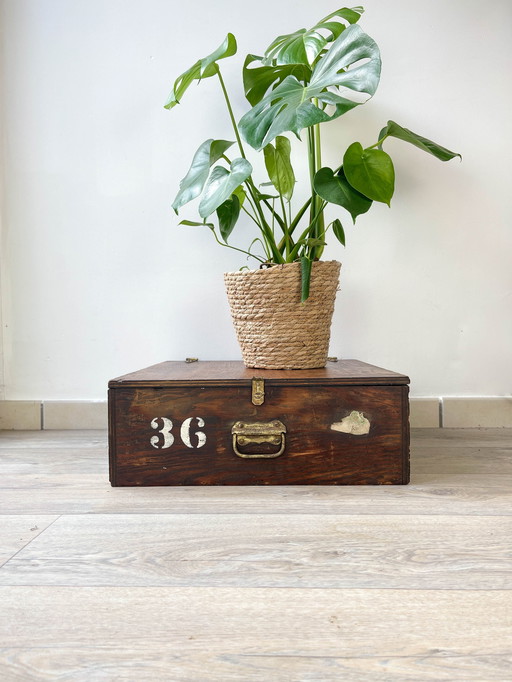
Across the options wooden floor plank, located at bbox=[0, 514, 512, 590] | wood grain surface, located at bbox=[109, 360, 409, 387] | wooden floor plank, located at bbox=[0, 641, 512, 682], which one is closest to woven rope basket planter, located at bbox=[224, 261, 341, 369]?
wood grain surface, located at bbox=[109, 360, 409, 387]

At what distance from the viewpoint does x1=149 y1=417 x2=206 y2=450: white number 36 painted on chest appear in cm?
113

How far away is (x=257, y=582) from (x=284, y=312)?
2.31 feet

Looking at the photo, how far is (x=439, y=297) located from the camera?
1.70m

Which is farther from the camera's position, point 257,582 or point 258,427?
point 258,427

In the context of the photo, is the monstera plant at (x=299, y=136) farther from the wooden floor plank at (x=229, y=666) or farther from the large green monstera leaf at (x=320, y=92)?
the wooden floor plank at (x=229, y=666)

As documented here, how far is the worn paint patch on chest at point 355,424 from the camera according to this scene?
1123 mm

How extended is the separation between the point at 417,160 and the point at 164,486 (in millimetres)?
1245

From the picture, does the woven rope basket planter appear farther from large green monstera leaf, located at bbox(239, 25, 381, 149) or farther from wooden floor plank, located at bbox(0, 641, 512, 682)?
wooden floor plank, located at bbox(0, 641, 512, 682)

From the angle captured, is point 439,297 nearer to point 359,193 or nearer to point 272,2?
point 359,193

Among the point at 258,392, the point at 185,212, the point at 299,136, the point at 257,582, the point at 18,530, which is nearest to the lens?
the point at 257,582

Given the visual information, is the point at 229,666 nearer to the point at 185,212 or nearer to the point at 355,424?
the point at 355,424

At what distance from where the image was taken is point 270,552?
30.7 inches

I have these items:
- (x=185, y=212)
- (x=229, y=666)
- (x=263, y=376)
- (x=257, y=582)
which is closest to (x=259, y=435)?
(x=263, y=376)

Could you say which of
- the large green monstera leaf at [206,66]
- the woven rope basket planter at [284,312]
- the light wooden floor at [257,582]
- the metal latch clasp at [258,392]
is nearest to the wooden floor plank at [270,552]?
the light wooden floor at [257,582]
